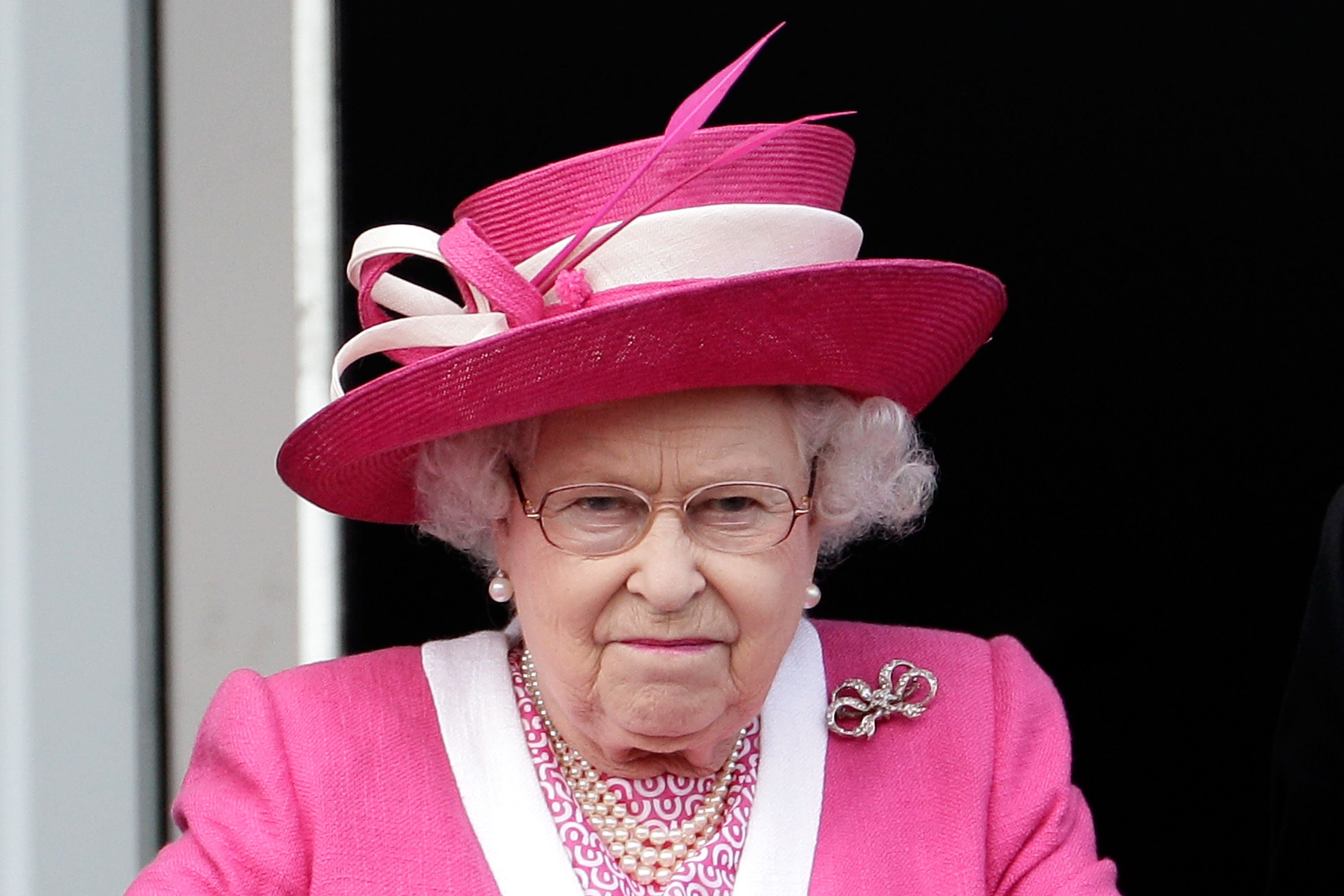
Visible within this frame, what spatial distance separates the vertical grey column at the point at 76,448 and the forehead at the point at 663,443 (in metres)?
1.33

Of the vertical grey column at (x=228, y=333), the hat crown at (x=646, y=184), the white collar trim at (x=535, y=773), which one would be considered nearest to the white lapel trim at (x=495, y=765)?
the white collar trim at (x=535, y=773)

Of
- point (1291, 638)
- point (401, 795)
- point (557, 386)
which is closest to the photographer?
point (557, 386)

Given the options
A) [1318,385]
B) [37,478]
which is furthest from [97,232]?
[1318,385]

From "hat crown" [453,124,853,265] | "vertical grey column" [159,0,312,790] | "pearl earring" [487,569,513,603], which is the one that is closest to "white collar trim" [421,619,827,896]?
"pearl earring" [487,569,513,603]

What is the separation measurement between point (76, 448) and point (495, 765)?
1291 millimetres

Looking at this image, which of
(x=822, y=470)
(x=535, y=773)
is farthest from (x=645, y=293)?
(x=535, y=773)

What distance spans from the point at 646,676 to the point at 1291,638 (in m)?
1.76

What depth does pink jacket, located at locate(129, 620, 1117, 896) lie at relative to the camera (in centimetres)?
180

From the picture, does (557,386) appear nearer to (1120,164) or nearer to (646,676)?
(646,676)

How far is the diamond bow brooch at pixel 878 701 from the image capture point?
6.64 ft

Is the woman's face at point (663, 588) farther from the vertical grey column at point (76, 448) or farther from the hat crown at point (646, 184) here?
the vertical grey column at point (76, 448)

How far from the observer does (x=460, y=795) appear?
189cm

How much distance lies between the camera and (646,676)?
175 cm

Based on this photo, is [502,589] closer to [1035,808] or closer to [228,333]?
[1035,808]
